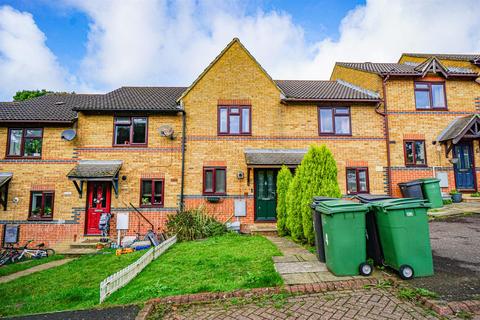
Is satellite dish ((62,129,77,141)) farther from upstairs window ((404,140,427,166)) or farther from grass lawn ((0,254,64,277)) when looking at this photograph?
upstairs window ((404,140,427,166))

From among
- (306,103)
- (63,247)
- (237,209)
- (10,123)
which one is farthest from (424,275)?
(10,123)

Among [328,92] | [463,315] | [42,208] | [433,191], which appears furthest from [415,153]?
[42,208]

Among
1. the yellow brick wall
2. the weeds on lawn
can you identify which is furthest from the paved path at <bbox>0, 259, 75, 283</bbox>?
the weeds on lawn

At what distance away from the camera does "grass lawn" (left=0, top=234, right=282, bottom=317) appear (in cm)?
454

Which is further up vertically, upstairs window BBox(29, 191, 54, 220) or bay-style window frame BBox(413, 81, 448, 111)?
bay-style window frame BBox(413, 81, 448, 111)

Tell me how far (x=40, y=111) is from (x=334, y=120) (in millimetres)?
14259

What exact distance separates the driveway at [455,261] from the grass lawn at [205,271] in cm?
255

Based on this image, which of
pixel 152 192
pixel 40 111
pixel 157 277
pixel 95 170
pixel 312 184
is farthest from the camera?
pixel 40 111

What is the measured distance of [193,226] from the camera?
382 inches

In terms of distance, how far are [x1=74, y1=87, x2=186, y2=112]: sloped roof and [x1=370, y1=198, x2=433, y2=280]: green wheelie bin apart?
9590mm

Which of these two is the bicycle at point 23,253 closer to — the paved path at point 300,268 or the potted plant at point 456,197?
the paved path at point 300,268

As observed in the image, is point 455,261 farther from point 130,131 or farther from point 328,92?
point 130,131

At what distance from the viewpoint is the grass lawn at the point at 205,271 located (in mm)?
4454

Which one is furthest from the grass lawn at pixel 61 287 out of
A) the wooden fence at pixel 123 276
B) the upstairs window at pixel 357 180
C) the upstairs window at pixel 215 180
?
the upstairs window at pixel 357 180
